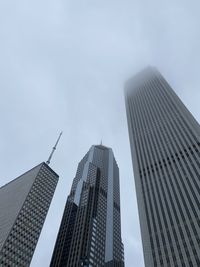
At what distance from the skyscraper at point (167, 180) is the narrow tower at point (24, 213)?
69.4m

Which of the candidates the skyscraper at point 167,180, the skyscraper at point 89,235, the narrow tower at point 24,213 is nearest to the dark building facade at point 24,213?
the narrow tower at point 24,213

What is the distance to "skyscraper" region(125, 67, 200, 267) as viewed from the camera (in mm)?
83750

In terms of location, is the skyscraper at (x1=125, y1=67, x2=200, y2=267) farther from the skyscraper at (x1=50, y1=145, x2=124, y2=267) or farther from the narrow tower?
the narrow tower

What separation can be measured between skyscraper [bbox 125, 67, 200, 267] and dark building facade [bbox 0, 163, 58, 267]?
228 ft

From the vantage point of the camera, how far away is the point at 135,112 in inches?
7072

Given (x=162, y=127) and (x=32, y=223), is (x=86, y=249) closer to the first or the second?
(x=32, y=223)

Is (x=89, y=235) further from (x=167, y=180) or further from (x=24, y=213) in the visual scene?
(x=167, y=180)

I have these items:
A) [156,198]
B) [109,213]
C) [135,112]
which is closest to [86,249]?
[109,213]

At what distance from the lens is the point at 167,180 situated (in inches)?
4309

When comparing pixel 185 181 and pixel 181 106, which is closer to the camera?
pixel 185 181

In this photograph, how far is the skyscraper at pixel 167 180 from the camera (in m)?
83.8

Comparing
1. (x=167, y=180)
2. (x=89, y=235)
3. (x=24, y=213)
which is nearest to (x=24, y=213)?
(x=24, y=213)

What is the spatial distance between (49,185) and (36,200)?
19.6 meters

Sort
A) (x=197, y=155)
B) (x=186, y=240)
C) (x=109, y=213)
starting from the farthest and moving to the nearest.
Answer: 1. (x=109, y=213)
2. (x=197, y=155)
3. (x=186, y=240)
